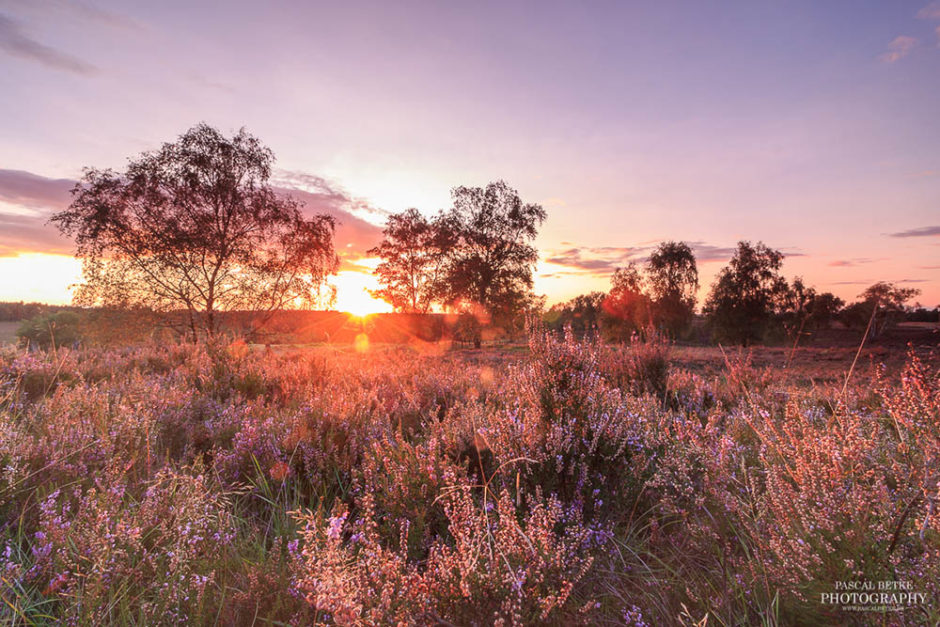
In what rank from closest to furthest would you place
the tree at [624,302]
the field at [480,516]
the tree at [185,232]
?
1. the field at [480,516]
2. the tree at [185,232]
3. the tree at [624,302]

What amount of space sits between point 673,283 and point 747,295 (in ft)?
26.2

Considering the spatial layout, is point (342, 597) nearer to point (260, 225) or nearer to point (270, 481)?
point (270, 481)

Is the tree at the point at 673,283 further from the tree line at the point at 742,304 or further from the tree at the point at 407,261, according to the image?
the tree at the point at 407,261

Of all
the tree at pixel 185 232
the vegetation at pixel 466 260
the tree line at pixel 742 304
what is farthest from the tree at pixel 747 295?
the tree at pixel 185 232

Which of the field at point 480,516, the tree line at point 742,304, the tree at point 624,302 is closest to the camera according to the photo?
the field at point 480,516

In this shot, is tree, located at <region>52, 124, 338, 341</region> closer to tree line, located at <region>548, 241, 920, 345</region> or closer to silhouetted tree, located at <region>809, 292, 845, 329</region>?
tree line, located at <region>548, 241, 920, 345</region>

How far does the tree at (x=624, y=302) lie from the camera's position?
164 feet

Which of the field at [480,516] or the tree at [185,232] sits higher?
the tree at [185,232]

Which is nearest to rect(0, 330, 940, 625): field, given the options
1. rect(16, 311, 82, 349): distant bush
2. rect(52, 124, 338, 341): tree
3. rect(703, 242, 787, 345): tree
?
rect(52, 124, 338, 341): tree

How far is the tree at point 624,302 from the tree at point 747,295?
7207 mm

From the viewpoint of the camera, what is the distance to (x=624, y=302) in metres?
54.4

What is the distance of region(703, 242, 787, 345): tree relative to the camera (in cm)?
4384

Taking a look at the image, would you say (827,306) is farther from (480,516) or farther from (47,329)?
(47,329)

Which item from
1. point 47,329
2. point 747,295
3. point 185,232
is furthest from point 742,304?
point 47,329
